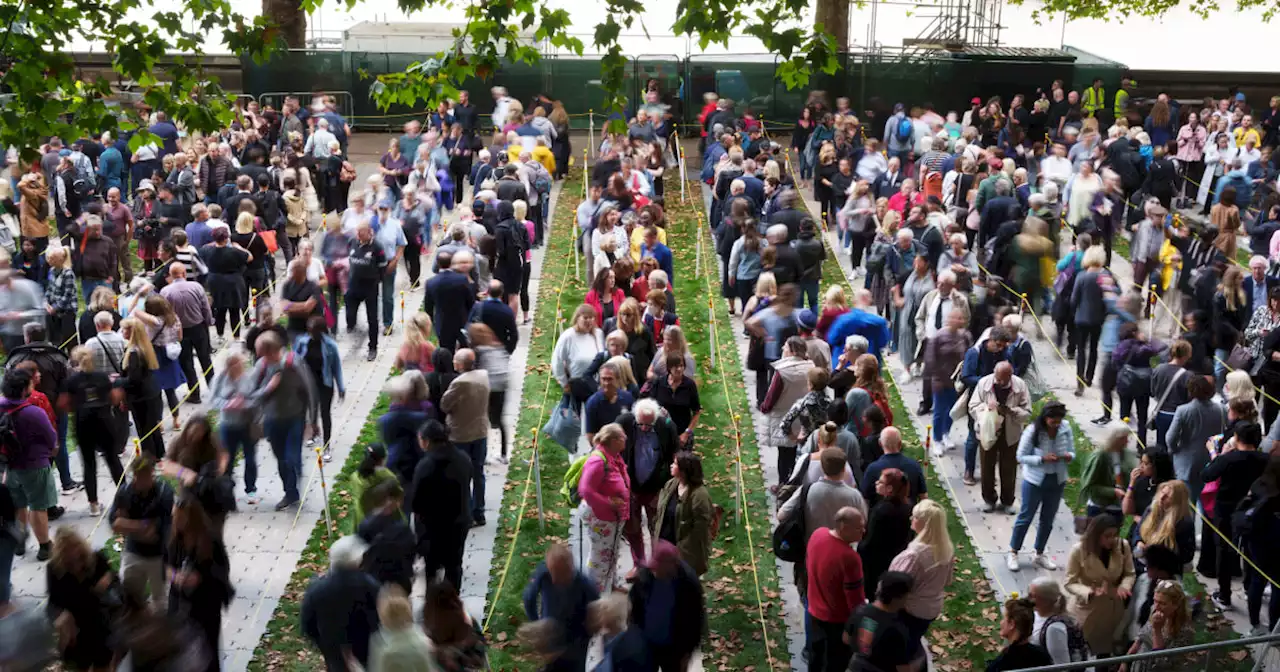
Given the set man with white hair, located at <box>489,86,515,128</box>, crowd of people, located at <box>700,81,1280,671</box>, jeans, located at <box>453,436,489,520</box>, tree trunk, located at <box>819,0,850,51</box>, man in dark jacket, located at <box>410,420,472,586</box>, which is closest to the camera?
crowd of people, located at <box>700,81,1280,671</box>

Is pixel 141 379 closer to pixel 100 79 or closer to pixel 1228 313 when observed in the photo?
pixel 100 79

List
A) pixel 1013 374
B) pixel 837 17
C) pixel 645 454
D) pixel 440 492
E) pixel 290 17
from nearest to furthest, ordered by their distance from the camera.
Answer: pixel 440 492 < pixel 645 454 < pixel 1013 374 < pixel 290 17 < pixel 837 17

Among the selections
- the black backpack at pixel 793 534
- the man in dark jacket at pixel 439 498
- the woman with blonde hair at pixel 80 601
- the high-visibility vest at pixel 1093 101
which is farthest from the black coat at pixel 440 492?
the high-visibility vest at pixel 1093 101

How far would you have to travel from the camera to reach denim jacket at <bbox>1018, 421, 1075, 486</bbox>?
10109 millimetres

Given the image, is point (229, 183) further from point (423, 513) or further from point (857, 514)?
point (857, 514)

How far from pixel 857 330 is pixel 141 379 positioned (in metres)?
6.38

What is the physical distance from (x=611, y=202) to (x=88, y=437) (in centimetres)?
743

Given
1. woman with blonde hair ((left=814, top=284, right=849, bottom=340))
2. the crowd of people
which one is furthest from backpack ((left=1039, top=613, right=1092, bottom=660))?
woman with blonde hair ((left=814, top=284, right=849, bottom=340))

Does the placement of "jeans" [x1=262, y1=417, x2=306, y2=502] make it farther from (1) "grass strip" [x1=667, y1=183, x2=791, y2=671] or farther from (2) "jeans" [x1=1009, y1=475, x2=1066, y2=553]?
(2) "jeans" [x1=1009, y1=475, x2=1066, y2=553]

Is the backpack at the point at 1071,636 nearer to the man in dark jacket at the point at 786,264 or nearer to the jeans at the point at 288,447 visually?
the jeans at the point at 288,447

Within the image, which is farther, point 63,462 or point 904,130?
point 904,130

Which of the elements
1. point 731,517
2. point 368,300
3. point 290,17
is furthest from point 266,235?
point 290,17

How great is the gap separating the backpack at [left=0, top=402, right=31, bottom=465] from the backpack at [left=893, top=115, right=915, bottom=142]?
1633 centimetres

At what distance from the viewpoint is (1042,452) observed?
399 inches
